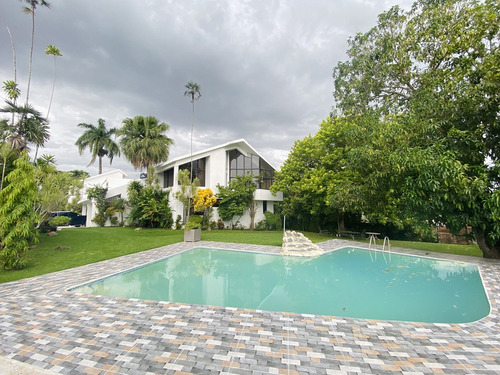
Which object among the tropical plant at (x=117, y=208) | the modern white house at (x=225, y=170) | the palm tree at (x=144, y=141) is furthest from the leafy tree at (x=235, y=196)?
the tropical plant at (x=117, y=208)

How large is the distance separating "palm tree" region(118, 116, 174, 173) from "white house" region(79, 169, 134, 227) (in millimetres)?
2956

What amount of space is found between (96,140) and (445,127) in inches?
1348

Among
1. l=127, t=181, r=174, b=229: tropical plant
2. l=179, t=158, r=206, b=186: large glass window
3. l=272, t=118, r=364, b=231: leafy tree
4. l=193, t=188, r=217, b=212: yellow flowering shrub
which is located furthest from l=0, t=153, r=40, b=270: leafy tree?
l=179, t=158, r=206, b=186: large glass window

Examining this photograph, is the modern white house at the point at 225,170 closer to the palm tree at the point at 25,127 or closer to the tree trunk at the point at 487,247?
the palm tree at the point at 25,127

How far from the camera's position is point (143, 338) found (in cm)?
341

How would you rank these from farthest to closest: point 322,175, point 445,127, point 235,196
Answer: point 235,196, point 322,175, point 445,127

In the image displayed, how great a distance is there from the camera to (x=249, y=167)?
22969 millimetres

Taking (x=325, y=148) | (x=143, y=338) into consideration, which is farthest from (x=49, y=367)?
(x=325, y=148)

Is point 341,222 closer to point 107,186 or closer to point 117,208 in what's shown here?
point 117,208

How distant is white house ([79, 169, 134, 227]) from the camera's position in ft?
77.4

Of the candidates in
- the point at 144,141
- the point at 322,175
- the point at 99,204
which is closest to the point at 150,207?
the point at 144,141

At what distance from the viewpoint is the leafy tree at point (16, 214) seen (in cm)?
679

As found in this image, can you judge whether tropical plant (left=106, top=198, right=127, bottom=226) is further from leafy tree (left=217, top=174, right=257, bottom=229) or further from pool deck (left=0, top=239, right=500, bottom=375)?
pool deck (left=0, top=239, right=500, bottom=375)

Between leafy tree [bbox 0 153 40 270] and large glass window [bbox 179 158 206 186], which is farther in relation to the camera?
large glass window [bbox 179 158 206 186]
